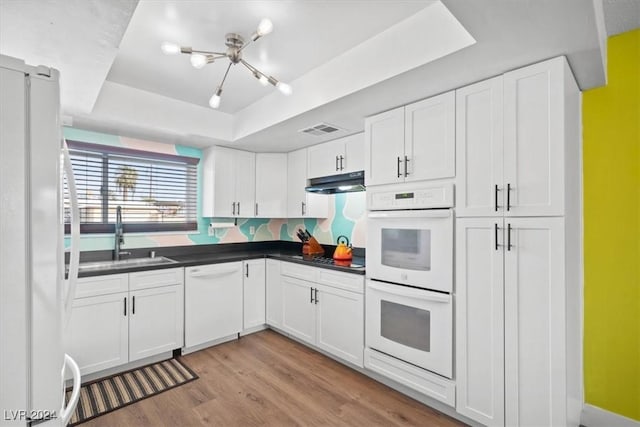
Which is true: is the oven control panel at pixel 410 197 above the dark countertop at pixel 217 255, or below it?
above

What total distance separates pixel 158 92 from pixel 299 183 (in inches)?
69.6

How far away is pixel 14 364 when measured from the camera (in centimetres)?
80

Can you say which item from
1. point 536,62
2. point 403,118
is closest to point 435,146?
point 403,118

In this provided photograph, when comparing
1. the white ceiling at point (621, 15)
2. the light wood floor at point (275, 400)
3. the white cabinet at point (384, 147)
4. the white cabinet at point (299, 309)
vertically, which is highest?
the white ceiling at point (621, 15)

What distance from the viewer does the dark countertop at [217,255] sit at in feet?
9.16

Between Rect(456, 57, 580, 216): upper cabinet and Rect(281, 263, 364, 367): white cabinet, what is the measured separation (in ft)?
4.17

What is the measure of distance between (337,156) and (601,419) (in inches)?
116

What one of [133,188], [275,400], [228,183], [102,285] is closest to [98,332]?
[102,285]

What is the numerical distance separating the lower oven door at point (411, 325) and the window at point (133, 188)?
2.46m

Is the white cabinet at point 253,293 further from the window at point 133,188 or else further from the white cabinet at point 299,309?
the window at point 133,188

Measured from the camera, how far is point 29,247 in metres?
0.82

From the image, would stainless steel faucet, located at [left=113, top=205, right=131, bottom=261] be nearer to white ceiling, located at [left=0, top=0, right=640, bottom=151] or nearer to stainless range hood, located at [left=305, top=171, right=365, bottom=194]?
white ceiling, located at [left=0, top=0, right=640, bottom=151]

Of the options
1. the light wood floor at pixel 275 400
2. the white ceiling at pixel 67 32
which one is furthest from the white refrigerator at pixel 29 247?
the light wood floor at pixel 275 400

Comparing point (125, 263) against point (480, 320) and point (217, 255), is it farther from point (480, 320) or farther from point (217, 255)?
point (480, 320)
